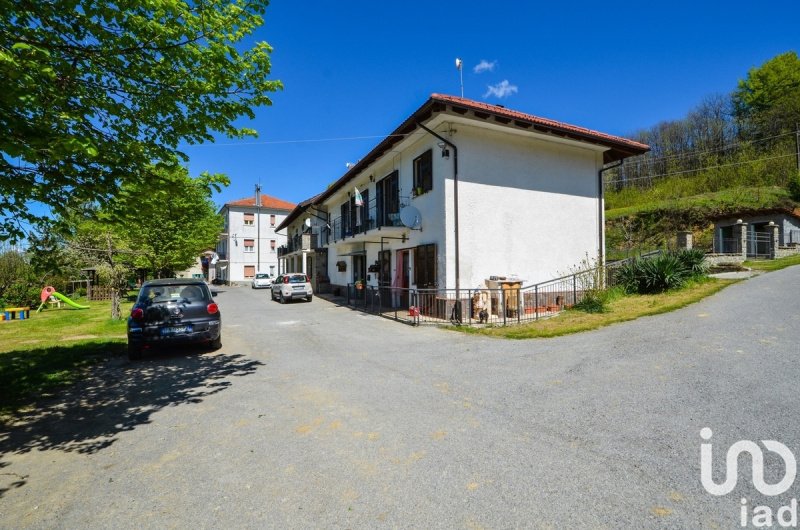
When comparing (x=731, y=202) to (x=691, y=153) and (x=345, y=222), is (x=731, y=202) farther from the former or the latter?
(x=345, y=222)

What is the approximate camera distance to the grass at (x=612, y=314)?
28.6ft

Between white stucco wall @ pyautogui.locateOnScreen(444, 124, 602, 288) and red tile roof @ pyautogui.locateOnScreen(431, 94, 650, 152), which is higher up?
red tile roof @ pyautogui.locateOnScreen(431, 94, 650, 152)

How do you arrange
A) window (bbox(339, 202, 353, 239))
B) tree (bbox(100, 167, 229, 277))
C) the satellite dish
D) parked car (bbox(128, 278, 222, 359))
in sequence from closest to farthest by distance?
tree (bbox(100, 167, 229, 277)), parked car (bbox(128, 278, 222, 359)), the satellite dish, window (bbox(339, 202, 353, 239))

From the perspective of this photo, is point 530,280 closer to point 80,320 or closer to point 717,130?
point 80,320

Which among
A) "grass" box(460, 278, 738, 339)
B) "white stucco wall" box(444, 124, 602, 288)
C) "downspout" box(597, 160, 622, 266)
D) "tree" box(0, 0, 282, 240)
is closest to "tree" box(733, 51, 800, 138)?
"downspout" box(597, 160, 622, 266)

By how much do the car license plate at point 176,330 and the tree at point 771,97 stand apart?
150 ft

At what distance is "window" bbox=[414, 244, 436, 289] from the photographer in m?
12.4

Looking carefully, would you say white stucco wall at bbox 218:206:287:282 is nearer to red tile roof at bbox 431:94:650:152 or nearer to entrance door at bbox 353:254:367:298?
entrance door at bbox 353:254:367:298

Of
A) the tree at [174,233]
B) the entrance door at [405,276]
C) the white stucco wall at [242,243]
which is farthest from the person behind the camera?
the white stucco wall at [242,243]

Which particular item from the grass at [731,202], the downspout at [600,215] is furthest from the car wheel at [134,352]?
the grass at [731,202]

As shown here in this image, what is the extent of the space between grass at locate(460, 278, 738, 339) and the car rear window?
6.43 m

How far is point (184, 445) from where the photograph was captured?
11.8 ft

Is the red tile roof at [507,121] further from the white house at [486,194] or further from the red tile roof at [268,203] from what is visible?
the red tile roof at [268,203]

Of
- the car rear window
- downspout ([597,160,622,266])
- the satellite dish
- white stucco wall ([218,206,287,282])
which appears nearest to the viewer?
the car rear window
